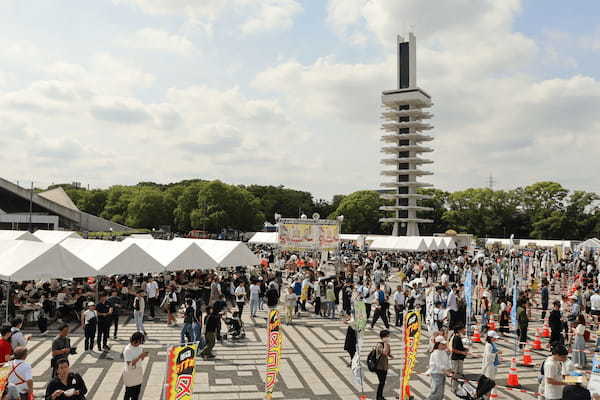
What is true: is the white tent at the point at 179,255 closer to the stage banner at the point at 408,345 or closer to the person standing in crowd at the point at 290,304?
the person standing in crowd at the point at 290,304

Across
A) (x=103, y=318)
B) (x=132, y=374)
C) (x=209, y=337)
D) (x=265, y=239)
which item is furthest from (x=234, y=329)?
(x=265, y=239)

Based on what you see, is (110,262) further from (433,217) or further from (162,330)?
(433,217)

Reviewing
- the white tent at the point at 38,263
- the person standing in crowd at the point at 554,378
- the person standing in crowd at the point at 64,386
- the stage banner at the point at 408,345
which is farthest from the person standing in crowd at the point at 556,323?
the white tent at the point at 38,263

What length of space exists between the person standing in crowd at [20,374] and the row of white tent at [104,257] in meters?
8.06

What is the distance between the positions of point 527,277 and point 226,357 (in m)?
25.6

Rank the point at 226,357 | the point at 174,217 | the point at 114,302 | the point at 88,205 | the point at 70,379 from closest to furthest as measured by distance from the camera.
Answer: the point at 70,379
the point at 226,357
the point at 114,302
the point at 174,217
the point at 88,205

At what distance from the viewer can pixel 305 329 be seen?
51.8 feet

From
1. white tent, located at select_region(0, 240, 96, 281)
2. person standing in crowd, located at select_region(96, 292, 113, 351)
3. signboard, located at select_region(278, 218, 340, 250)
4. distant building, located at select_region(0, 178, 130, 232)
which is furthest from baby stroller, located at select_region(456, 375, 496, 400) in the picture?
distant building, located at select_region(0, 178, 130, 232)

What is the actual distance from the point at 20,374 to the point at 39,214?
70287 millimetres

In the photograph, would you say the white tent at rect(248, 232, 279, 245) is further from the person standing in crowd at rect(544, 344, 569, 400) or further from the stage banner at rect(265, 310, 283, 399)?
the person standing in crowd at rect(544, 344, 569, 400)

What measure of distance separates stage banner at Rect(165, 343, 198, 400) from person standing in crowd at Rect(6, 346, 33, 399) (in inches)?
87.6

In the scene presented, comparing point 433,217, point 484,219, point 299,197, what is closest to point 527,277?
point 484,219

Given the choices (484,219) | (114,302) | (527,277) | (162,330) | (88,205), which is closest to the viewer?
(114,302)

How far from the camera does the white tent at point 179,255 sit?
61.8 ft
